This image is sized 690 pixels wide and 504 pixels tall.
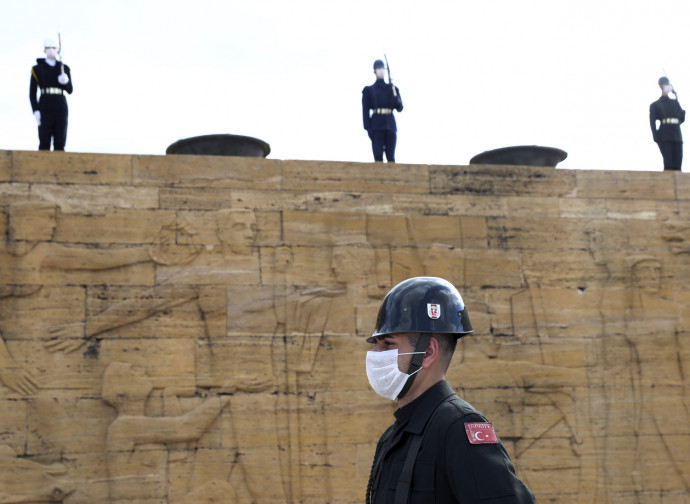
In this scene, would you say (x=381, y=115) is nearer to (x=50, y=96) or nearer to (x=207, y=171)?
(x=207, y=171)

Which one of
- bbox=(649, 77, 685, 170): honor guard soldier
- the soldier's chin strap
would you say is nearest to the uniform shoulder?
the soldier's chin strap

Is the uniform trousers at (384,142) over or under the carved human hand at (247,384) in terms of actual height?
over

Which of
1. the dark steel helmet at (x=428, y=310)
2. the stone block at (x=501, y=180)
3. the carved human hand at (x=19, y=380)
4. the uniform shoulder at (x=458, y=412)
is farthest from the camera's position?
the stone block at (x=501, y=180)

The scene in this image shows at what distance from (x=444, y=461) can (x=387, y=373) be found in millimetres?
441

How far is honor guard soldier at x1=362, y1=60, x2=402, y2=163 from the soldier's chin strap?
7.84 m

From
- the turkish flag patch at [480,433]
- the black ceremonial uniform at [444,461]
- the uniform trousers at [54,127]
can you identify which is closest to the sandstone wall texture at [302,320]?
the uniform trousers at [54,127]

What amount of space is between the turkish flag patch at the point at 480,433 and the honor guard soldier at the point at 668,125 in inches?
373

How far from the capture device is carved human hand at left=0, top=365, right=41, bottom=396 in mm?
8281

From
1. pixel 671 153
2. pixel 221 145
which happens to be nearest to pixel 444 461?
pixel 221 145

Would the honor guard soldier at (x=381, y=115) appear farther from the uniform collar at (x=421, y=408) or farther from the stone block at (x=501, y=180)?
the uniform collar at (x=421, y=408)

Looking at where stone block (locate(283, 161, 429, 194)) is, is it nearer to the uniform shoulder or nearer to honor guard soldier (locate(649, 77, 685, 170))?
honor guard soldier (locate(649, 77, 685, 170))

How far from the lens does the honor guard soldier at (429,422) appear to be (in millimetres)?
2436

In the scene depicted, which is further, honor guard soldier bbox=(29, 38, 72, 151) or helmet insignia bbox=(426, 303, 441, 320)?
honor guard soldier bbox=(29, 38, 72, 151)

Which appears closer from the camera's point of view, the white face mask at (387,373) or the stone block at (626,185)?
the white face mask at (387,373)
